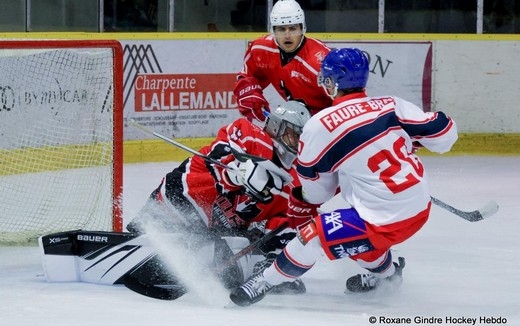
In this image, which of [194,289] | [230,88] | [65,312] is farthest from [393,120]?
[230,88]

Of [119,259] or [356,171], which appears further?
[119,259]

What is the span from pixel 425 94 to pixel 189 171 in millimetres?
3707

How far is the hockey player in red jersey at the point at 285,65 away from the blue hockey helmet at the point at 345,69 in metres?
0.95

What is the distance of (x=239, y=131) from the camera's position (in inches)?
159

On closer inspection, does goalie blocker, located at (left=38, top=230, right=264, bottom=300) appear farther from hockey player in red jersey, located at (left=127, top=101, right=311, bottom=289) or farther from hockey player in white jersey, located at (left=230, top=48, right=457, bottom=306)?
hockey player in white jersey, located at (left=230, top=48, right=457, bottom=306)

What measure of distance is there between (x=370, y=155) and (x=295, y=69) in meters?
1.19

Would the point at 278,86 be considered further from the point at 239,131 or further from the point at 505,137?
the point at 505,137

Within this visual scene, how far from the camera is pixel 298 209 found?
374 cm

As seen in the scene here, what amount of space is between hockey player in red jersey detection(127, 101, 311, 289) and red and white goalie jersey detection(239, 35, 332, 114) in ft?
1.38

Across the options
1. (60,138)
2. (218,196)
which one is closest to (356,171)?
(218,196)

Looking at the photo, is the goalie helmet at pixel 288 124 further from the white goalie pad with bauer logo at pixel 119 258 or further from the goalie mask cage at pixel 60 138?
the goalie mask cage at pixel 60 138

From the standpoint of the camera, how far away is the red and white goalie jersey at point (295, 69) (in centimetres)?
450

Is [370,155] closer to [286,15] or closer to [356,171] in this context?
[356,171]

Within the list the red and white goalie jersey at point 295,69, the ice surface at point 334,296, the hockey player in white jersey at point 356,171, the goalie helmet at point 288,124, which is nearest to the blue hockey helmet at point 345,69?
the hockey player in white jersey at point 356,171
